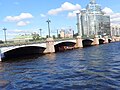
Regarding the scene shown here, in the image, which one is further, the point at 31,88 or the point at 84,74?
the point at 84,74

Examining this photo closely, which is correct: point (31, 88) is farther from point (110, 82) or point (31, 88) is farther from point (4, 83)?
point (110, 82)

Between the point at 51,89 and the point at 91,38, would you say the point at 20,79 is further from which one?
the point at 91,38

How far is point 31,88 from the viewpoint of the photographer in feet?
113

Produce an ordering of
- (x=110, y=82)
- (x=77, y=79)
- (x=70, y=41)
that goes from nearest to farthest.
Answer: (x=110, y=82), (x=77, y=79), (x=70, y=41)

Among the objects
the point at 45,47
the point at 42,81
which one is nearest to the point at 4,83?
the point at 42,81

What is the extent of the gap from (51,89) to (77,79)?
5765mm

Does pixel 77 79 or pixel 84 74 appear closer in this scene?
pixel 77 79

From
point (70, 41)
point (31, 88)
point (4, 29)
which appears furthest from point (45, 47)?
point (31, 88)

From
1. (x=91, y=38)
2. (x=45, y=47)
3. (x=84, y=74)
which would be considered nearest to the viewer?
(x=84, y=74)

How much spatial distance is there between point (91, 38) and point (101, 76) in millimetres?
126482

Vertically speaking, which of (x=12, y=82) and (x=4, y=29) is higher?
(x=4, y=29)

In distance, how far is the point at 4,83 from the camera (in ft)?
130

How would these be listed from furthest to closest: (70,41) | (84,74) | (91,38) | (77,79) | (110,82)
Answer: (91,38), (70,41), (84,74), (77,79), (110,82)

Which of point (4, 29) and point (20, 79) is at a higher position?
point (4, 29)
